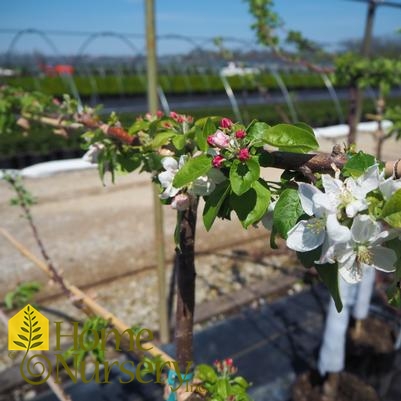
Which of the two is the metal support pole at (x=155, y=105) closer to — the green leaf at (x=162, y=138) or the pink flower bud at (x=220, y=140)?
the green leaf at (x=162, y=138)

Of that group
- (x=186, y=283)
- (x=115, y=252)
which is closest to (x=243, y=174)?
(x=186, y=283)

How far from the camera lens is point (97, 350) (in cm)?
154

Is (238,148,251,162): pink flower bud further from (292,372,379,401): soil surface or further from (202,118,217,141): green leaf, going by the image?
(292,372,379,401): soil surface

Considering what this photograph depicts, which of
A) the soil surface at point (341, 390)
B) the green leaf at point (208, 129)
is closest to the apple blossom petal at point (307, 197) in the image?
the green leaf at point (208, 129)

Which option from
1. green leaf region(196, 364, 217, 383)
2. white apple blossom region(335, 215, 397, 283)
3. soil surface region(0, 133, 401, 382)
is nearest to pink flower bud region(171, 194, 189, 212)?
white apple blossom region(335, 215, 397, 283)

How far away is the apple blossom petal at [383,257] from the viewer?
65 centimetres

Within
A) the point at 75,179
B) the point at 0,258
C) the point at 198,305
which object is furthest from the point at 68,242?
the point at 75,179

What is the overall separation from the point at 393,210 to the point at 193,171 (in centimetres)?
32

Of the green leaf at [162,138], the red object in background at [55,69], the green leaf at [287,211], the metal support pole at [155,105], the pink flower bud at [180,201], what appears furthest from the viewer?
the red object in background at [55,69]

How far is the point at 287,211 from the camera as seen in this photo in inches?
28.2

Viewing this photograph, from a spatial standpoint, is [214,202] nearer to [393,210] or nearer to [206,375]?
[393,210]

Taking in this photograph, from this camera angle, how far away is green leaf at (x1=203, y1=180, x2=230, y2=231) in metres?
0.77

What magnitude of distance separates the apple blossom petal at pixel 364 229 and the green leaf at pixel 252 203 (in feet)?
0.56

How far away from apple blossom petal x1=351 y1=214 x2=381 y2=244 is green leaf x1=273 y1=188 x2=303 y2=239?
11 cm
